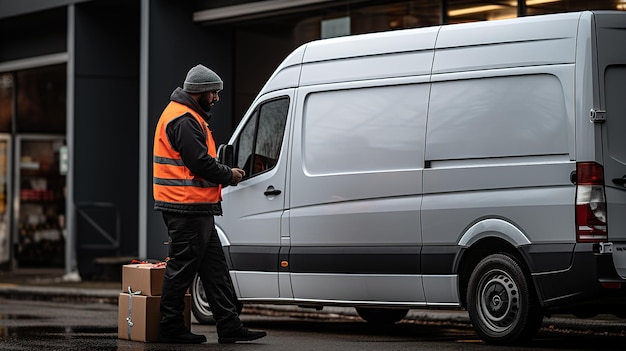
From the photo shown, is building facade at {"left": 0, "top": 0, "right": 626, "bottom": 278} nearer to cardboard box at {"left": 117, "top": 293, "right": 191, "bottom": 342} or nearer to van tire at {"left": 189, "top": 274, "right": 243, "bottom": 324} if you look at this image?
van tire at {"left": 189, "top": 274, "right": 243, "bottom": 324}

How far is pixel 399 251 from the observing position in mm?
10352

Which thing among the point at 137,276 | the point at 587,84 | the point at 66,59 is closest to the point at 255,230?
the point at 137,276

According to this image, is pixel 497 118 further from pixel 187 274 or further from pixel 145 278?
pixel 145 278

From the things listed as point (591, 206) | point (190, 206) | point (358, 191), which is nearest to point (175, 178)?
point (190, 206)

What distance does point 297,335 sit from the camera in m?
10.9

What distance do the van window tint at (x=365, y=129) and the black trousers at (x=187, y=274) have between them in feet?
4.99

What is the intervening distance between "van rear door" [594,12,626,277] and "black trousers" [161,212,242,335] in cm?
289

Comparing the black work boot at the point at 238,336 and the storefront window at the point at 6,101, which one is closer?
the black work boot at the point at 238,336

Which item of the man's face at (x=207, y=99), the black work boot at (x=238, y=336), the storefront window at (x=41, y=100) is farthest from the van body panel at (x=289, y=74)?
the storefront window at (x=41, y=100)

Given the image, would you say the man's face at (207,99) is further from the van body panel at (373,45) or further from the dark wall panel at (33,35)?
the dark wall panel at (33,35)

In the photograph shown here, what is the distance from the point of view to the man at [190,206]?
9688mm

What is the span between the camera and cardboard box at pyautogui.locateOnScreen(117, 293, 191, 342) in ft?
32.3

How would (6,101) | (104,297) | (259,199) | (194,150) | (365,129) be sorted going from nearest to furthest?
1. (194,150)
2. (365,129)
3. (259,199)
4. (104,297)
5. (6,101)

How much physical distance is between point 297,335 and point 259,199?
4.39 ft
